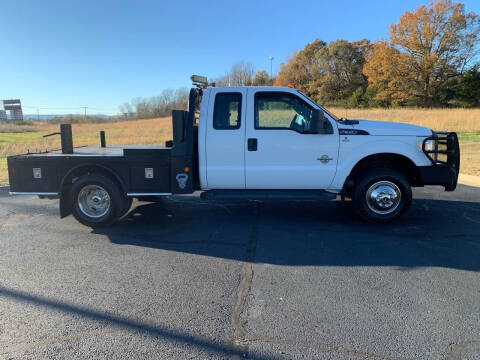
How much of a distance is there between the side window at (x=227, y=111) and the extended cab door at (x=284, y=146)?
0.18 meters

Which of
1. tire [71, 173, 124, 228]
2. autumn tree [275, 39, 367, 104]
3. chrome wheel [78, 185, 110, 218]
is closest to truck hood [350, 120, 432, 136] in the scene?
tire [71, 173, 124, 228]

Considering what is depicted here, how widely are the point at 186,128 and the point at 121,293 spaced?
2.86m

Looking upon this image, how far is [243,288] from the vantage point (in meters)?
3.72

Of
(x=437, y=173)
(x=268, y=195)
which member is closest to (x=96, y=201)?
(x=268, y=195)

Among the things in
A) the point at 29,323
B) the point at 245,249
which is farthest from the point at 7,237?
the point at 245,249

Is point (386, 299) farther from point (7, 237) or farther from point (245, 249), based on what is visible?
point (7, 237)

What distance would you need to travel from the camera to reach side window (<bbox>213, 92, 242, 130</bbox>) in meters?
5.64

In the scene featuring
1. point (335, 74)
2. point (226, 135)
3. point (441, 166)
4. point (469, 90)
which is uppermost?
point (335, 74)

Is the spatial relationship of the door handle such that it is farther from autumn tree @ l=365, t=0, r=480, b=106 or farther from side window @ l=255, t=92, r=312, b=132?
autumn tree @ l=365, t=0, r=480, b=106

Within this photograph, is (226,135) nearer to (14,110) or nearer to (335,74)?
(335,74)

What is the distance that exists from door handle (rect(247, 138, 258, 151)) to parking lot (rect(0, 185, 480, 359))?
1.28m

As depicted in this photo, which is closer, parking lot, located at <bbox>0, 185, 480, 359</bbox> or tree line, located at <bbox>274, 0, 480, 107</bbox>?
parking lot, located at <bbox>0, 185, 480, 359</bbox>

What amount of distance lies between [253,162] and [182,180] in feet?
3.83

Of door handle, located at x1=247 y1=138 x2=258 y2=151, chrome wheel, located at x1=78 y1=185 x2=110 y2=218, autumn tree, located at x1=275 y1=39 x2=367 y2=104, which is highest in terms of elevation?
autumn tree, located at x1=275 y1=39 x2=367 y2=104
